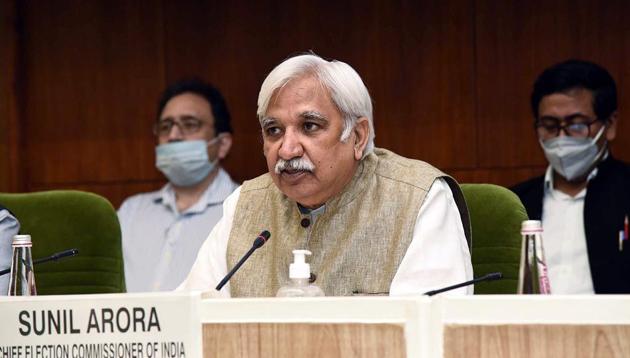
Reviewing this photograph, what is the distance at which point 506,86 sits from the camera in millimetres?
4332

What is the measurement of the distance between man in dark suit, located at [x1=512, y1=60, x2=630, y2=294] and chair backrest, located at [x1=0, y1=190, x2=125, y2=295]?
1.48 m

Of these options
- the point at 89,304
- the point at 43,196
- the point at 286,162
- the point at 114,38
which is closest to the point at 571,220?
the point at 286,162

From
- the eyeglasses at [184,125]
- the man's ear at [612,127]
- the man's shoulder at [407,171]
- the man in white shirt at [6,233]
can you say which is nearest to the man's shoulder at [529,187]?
the man's ear at [612,127]

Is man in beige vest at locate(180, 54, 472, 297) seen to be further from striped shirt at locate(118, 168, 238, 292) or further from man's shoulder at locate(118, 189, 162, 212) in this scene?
man's shoulder at locate(118, 189, 162, 212)

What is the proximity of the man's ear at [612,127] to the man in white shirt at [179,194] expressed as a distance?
144 cm

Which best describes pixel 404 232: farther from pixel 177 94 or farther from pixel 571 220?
pixel 177 94

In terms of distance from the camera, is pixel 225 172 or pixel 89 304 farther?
pixel 225 172

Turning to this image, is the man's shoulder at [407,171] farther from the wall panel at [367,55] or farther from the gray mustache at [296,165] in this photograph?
the wall panel at [367,55]

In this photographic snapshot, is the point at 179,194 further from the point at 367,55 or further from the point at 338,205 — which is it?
the point at 338,205

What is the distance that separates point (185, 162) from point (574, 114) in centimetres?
149

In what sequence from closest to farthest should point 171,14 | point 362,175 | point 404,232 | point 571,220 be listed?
1. point 404,232
2. point 362,175
3. point 571,220
4. point 171,14

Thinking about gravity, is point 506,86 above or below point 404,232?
above

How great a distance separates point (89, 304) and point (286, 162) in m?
0.94

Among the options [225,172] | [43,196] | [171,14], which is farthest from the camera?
[171,14]
